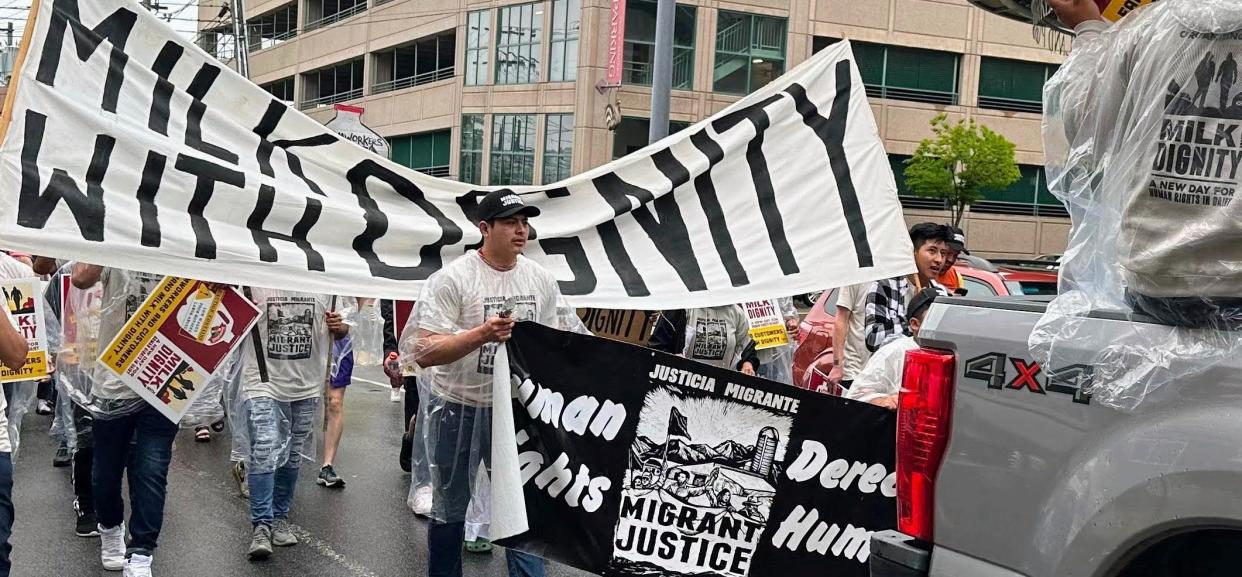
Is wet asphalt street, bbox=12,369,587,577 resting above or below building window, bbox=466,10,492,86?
below

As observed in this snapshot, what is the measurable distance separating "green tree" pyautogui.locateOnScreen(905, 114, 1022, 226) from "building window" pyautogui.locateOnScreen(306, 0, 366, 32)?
944 inches

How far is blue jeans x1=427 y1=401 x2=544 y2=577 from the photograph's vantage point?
5.13 metres

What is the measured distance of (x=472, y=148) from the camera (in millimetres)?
40531

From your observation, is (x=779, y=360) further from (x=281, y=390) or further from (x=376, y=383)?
(x=376, y=383)

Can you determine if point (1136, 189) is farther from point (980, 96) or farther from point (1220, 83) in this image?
point (980, 96)

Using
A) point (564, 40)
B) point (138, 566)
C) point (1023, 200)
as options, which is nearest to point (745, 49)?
point (564, 40)

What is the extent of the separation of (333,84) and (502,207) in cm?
4805

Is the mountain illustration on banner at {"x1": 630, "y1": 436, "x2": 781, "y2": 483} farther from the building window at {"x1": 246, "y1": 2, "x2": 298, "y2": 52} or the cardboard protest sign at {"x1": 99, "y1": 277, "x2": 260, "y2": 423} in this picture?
the building window at {"x1": 246, "y1": 2, "x2": 298, "y2": 52}

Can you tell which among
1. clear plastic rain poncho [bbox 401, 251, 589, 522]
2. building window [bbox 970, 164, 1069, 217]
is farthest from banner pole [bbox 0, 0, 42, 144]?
building window [bbox 970, 164, 1069, 217]

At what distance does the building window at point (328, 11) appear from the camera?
159 feet

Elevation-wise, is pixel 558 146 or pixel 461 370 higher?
pixel 558 146

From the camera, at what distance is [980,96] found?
132 ft

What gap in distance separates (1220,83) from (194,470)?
27.7ft

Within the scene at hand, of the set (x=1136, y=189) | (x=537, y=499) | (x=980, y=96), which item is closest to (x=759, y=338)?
(x=537, y=499)
